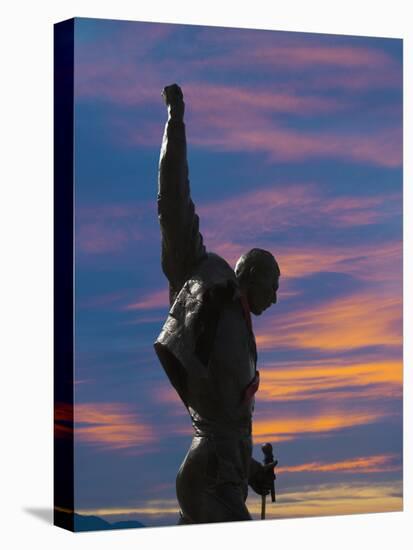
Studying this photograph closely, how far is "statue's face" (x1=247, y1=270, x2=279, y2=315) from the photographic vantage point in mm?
14727

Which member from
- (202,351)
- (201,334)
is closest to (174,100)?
(201,334)

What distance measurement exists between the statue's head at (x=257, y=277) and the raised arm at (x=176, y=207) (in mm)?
352

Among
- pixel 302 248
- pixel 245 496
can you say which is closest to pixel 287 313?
pixel 302 248

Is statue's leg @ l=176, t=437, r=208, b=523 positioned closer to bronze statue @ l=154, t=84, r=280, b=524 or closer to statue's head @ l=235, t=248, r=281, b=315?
bronze statue @ l=154, t=84, r=280, b=524

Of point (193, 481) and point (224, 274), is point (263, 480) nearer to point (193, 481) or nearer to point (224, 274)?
point (193, 481)

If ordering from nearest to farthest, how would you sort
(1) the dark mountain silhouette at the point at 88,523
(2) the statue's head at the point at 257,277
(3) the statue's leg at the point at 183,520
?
1. (1) the dark mountain silhouette at the point at 88,523
2. (3) the statue's leg at the point at 183,520
3. (2) the statue's head at the point at 257,277

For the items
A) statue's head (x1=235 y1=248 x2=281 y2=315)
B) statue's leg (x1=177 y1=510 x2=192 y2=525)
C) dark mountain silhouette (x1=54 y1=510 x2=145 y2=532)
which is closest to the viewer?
dark mountain silhouette (x1=54 y1=510 x2=145 y2=532)

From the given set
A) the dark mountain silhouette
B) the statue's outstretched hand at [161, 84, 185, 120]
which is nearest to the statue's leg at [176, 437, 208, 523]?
the dark mountain silhouette

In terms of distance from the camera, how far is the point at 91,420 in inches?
561

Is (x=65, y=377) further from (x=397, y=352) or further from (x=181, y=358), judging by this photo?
(x=397, y=352)

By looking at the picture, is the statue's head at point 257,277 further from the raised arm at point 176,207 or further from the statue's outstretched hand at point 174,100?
the statue's outstretched hand at point 174,100

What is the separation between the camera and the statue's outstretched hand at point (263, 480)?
582 inches

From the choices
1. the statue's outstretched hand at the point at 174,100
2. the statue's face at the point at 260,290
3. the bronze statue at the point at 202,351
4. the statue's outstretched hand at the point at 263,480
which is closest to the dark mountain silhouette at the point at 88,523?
the bronze statue at the point at 202,351

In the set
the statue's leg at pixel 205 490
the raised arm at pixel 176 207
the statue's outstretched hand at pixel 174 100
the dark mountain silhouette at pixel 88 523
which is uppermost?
the statue's outstretched hand at pixel 174 100
